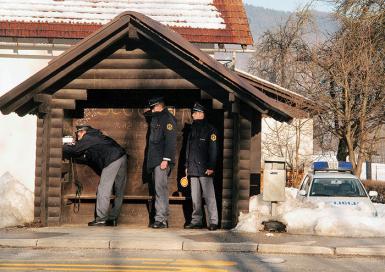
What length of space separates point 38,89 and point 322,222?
5.23 m

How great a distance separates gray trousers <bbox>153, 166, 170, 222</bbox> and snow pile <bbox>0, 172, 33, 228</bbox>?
2.48 metres

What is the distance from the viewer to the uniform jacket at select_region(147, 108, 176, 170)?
13.6 metres

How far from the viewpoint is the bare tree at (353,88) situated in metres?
27.0

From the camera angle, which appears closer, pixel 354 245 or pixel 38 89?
pixel 354 245

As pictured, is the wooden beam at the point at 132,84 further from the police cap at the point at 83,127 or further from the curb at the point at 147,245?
the curb at the point at 147,245

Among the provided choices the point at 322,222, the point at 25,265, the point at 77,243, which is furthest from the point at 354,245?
the point at 25,265

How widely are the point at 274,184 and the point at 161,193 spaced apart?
6.35 ft

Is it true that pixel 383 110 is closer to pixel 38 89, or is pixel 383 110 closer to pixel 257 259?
pixel 38 89

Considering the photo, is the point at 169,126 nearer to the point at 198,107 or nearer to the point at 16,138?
the point at 198,107

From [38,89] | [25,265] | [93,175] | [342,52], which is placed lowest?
[25,265]

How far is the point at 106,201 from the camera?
13.8m

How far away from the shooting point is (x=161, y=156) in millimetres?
13703

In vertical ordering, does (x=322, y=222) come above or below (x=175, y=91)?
below

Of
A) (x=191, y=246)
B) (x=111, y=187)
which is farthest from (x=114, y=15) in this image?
(x=191, y=246)
